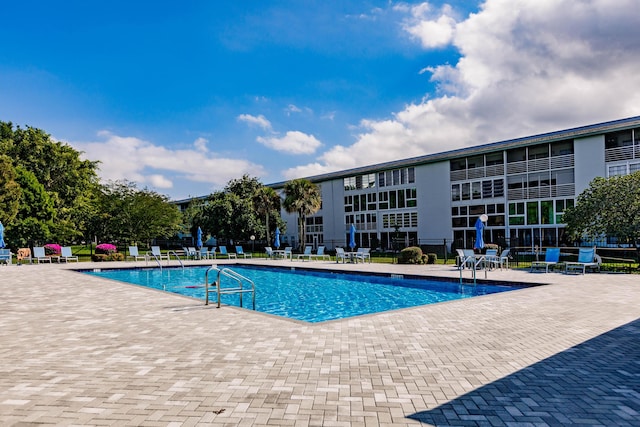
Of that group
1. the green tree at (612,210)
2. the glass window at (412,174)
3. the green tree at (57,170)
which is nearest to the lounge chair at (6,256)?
the green tree at (57,170)

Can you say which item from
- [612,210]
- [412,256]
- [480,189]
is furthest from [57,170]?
[612,210]

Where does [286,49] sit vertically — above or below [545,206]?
above

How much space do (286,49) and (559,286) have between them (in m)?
13.3

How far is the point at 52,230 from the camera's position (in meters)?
31.7

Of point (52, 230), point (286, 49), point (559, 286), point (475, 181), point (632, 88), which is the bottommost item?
point (559, 286)

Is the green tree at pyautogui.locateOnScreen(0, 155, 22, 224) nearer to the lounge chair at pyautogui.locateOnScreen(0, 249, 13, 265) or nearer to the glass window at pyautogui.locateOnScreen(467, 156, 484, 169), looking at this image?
the lounge chair at pyautogui.locateOnScreen(0, 249, 13, 265)

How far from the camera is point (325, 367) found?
15.0 feet

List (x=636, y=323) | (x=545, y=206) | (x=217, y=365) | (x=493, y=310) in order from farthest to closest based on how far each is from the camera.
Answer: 1. (x=545, y=206)
2. (x=493, y=310)
3. (x=636, y=323)
4. (x=217, y=365)

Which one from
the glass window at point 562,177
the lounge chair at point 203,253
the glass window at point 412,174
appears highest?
the glass window at point 412,174

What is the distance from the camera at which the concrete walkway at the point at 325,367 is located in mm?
3391

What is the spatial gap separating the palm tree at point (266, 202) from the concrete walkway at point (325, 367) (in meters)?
30.1

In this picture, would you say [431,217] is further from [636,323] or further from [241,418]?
[241,418]

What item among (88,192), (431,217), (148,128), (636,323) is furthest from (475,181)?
(88,192)

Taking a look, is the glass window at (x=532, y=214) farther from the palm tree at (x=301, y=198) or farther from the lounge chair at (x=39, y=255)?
the lounge chair at (x=39, y=255)
